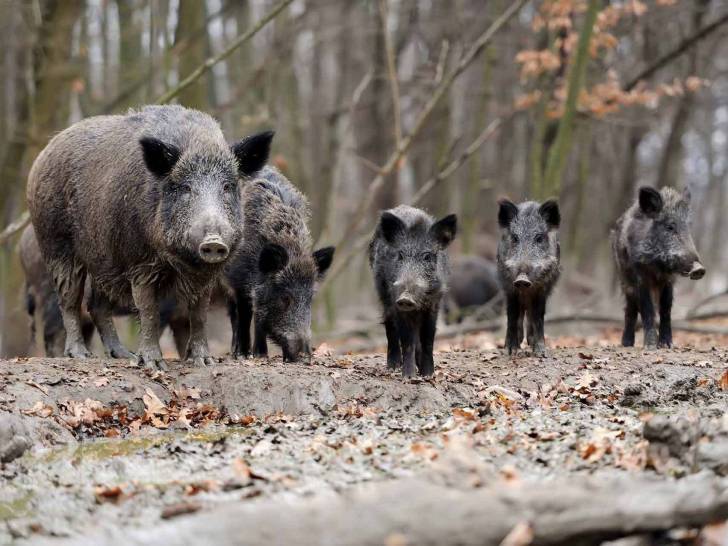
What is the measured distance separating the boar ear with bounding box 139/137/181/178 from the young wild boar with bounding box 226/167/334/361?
150cm

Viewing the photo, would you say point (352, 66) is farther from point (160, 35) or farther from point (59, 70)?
point (59, 70)

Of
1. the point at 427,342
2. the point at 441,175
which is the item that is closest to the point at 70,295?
the point at 427,342

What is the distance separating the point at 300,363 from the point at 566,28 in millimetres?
10527

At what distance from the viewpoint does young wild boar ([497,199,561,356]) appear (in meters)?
10.3

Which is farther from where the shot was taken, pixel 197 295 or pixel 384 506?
pixel 197 295

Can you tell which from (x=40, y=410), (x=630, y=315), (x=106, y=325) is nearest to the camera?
(x=40, y=410)

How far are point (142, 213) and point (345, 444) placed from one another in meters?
3.18

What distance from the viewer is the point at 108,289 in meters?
9.32

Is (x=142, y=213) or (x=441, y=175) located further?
(x=441, y=175)

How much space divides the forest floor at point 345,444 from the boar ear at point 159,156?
5.49 feet

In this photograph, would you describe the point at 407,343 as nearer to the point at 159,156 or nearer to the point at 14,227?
the point at 159,156

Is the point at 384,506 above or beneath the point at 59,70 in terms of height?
beneath

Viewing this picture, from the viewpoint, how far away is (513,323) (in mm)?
10797

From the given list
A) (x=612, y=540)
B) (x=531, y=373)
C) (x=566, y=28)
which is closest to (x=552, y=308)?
(x=566, y=28)
